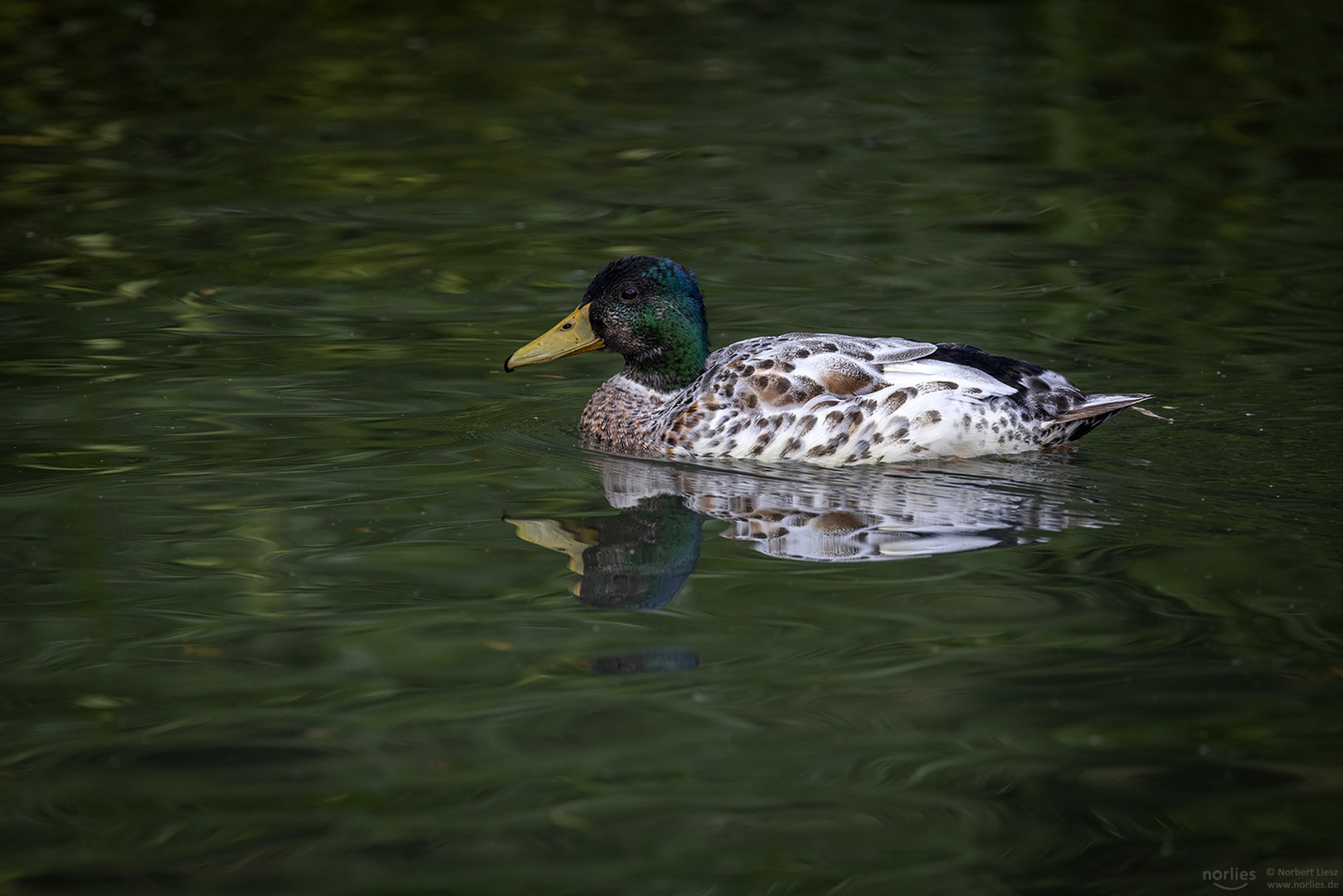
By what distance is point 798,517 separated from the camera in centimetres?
656

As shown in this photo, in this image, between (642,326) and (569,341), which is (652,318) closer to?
(642,326)

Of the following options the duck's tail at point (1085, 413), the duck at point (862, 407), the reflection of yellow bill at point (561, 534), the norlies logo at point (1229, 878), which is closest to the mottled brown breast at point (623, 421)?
the duck at point (862, 407)

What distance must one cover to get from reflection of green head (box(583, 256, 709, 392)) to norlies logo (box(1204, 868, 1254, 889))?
4528 mm

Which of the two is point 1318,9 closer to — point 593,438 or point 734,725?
point 593,438

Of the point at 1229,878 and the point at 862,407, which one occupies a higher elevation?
the point at 862,407

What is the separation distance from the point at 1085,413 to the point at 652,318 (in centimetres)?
212

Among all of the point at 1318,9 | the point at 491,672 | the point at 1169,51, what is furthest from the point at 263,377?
the point at 1318,9

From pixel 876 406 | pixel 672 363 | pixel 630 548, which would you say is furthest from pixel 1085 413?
pixel 630 548

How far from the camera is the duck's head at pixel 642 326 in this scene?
7.90 meters

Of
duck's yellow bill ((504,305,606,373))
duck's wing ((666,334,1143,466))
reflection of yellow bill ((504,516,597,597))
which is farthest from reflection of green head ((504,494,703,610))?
duck's yellow bill ((504,305,606,373))

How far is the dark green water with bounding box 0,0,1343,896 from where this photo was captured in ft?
13.7

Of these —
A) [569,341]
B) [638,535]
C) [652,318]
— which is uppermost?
[652,318]

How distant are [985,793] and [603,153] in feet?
36.4

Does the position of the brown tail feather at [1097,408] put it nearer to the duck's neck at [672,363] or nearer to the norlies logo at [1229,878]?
the duck's neck at [672,363]
